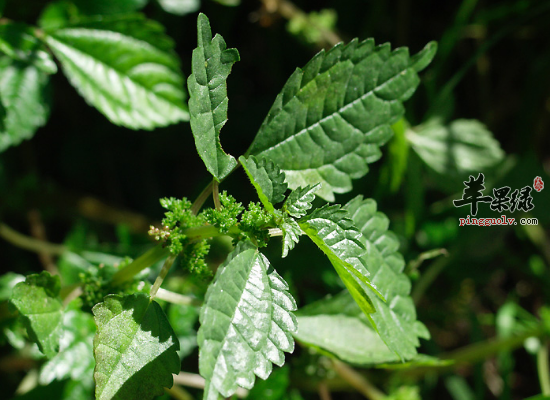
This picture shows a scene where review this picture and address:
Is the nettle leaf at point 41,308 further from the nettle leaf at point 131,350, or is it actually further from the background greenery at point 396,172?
the background greenery at point 396,172

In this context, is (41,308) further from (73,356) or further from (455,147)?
(455,147)

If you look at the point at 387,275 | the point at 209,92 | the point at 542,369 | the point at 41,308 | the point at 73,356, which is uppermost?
the point at 209,92

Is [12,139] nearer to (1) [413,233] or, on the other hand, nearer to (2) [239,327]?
(2) [239,327]

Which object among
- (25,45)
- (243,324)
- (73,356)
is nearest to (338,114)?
(243,324)

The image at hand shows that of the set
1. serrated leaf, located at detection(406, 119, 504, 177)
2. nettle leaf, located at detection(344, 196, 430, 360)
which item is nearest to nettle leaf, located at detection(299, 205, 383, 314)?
nettle leaf, located at detection(344, 196, 430, 360)

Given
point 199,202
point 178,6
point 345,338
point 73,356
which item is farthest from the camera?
point 178,6

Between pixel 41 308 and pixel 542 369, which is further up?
pixel 41 308

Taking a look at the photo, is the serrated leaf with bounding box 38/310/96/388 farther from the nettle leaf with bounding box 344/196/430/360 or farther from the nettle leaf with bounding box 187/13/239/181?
the nettle leaf with bounding box 344/196/430/360
